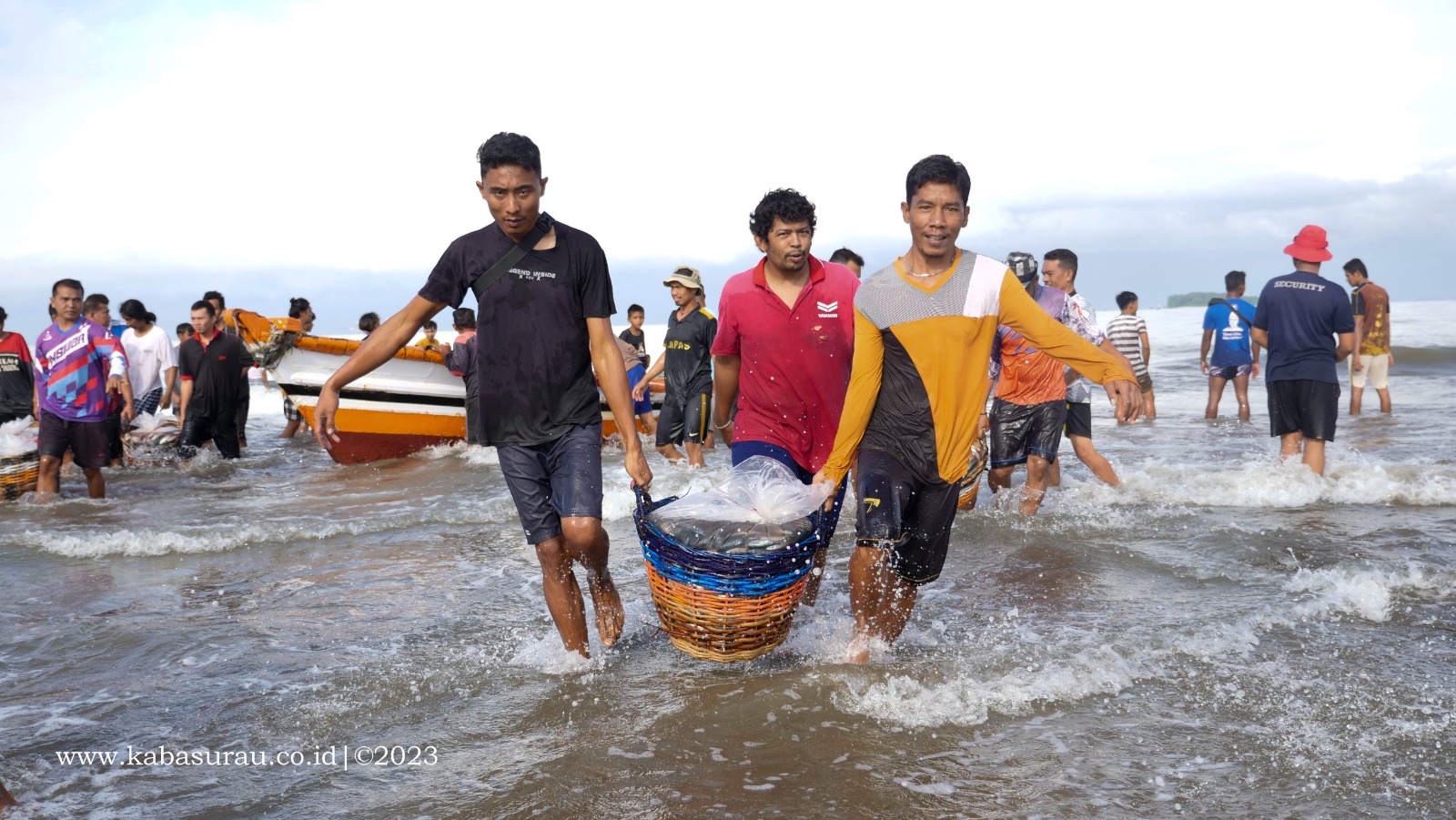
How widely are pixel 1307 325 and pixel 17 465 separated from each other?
1141 cm

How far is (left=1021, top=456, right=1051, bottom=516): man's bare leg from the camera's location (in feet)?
25.0

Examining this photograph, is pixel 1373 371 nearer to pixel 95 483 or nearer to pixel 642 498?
pixel 642 498

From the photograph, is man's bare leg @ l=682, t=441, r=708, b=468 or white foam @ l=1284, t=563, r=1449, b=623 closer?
white foam @ l=1284, t=563, r=1449, b=623

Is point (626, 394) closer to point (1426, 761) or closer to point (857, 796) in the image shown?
point (857, 796)

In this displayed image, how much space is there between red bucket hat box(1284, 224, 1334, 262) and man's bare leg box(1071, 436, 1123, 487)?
2.29 metres

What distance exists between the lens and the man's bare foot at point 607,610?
4.59 m

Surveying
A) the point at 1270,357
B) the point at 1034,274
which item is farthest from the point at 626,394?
the point at 1270,357

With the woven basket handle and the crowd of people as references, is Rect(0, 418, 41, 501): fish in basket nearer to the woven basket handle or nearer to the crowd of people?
the crowd of people

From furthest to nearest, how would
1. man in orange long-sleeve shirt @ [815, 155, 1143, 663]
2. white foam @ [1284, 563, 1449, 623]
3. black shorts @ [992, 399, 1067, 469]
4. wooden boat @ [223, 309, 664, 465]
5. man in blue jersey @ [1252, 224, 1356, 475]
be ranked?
wooden boat @ [223, 309, 664, 465]
man in blue jersey @ [1252, 224, 1356, 475]
black shorts @ [992, 399, 1067, 469]
white foam @ [1284, 563, 1449, 623]
man in orange long-sleeve shirt @ [815, 155, 1143, 663]

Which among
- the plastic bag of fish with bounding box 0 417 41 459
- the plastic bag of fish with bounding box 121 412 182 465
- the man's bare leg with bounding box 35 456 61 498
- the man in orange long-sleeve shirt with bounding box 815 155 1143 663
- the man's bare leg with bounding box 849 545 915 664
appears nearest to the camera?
the man in orange long-sleeve shirt with bounding box 815 155 1143 663

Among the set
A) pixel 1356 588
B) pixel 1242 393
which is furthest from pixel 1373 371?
pixel 1356 588

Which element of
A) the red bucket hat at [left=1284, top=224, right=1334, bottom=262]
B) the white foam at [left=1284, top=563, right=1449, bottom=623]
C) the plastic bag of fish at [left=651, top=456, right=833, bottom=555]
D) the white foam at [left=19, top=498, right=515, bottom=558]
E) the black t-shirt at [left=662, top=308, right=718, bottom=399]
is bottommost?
the white foam at [left=19, top=498, right=515, bottom=558]

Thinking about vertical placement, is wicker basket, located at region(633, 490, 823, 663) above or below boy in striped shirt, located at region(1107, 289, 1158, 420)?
below

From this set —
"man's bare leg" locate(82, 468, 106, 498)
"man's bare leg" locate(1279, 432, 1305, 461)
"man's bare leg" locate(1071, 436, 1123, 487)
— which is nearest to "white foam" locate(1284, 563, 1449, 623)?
"man's bare leg" locate(1071, 436, 1123, 487)
